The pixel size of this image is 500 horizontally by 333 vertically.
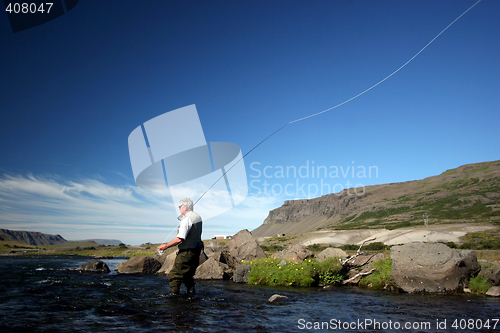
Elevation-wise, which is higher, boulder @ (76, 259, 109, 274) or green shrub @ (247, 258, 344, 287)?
green shrub @ (247, 258, 344, 287)

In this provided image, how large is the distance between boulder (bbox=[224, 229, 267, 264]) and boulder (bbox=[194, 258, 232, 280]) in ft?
14.9

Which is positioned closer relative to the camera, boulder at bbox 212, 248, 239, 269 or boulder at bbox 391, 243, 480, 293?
boulder at bbox 391, 243, 480, 293

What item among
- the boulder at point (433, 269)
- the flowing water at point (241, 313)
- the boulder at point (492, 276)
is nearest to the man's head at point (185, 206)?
the flowing water at point (241, 313)

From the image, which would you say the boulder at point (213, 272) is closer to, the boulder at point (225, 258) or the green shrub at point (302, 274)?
the boulder at point (225, 258)

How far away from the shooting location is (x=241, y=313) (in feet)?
26.8

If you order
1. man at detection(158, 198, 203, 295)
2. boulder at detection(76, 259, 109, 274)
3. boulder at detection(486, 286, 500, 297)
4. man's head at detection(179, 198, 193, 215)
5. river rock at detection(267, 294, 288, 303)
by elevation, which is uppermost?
man's head at detection(179, 198, 193, 215)

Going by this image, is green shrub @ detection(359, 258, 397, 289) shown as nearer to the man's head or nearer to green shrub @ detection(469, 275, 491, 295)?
green shrub @ detection(469, 275, 491, 295)

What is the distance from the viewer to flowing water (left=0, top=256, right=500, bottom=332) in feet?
21.9

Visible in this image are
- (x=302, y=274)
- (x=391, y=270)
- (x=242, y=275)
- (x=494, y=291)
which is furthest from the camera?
(x=242, y=275)

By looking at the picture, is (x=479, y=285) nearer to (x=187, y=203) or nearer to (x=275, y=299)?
(x=275, y=299)

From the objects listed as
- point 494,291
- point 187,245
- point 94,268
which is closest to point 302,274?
point 187,245

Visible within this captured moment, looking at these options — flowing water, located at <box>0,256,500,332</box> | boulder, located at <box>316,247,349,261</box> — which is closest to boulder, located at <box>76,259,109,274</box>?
flowing water, located at <box>0,256,500,332</box>

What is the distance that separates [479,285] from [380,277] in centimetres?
376

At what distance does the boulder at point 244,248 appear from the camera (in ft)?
78.6
